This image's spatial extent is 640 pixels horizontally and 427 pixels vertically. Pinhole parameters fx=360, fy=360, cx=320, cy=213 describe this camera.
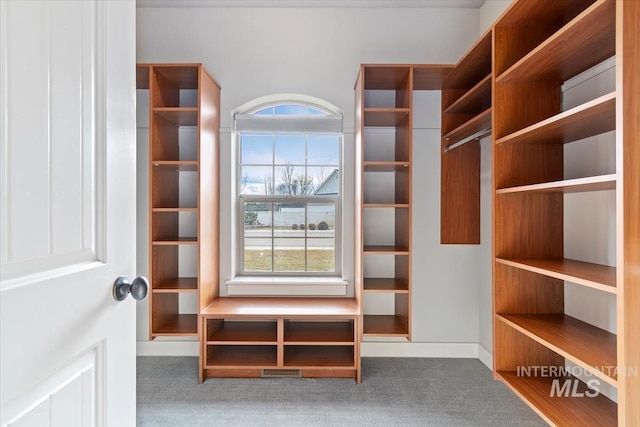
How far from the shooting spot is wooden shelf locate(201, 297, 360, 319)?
2570 mm

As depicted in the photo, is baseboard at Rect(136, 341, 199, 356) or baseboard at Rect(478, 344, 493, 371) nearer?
baseboard at Rect(478, 344, 493, 371)

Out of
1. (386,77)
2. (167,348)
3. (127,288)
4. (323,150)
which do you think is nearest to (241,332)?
(167,348)

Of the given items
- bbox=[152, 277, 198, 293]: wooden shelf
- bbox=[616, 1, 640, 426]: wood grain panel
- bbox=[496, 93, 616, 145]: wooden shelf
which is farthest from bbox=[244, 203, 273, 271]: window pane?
bbox=[616, 1, 640, 426]: wood grain panel

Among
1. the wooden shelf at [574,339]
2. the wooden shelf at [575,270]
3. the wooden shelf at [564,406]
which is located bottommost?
the wooden shelf at [564,406]

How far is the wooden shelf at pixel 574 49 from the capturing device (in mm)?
1244

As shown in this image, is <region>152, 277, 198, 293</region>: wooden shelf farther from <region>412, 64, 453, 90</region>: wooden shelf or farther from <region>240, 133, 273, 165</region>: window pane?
<region>412, 64, 453, 90</region>: wooden shelf

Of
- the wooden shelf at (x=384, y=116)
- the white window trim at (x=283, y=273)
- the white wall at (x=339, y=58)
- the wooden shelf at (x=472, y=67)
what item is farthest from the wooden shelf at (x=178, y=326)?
the wooden shelf at (x=472, y=67)

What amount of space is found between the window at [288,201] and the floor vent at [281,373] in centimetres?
86

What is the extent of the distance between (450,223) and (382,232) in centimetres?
57

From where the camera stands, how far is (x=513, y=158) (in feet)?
6.13

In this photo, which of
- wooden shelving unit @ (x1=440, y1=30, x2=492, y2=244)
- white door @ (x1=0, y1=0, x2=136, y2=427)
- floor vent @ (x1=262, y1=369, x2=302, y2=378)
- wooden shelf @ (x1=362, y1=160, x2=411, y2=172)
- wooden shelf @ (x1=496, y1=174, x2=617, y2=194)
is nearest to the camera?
white door @ (x1=0, y1=0, x2=136, y2=427)

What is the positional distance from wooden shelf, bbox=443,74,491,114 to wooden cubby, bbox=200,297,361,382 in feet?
5.48

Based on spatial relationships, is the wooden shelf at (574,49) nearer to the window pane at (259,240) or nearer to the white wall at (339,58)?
the white wall at (339,58)

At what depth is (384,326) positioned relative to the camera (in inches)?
110
